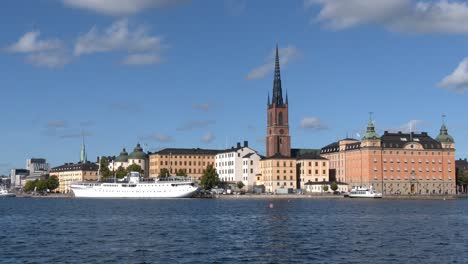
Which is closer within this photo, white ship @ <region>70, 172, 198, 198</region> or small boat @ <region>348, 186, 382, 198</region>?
white ship @ <region>70, 172, 198, 198</region>

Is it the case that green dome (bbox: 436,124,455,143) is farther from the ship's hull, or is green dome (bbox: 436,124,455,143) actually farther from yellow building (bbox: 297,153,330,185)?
the ship's hull

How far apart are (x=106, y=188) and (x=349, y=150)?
62684 mm

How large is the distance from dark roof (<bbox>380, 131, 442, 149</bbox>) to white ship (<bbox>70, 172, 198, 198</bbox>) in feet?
167

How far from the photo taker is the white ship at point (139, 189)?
6334 inches

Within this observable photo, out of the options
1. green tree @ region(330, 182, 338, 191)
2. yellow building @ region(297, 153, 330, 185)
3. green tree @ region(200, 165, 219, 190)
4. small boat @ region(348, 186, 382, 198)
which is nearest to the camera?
small boat @ region(348, 186, 382, 198)

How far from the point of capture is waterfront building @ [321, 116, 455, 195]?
568 feet

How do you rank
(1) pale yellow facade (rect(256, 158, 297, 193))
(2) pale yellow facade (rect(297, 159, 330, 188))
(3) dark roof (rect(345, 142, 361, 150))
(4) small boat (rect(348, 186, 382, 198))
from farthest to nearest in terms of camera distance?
(2) pale yellow facade (rect(297, 159, 330, 188)) → (1) pale yellow facade (rect(256, 158, 297, 193)) → (3) dark roof (rect(345, 142, 361, 150)) → (4) small boat (rect(348, 186, 382, 198))

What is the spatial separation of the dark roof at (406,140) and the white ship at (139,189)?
5099cm

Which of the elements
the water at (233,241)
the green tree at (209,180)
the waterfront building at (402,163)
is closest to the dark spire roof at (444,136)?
the waterfront building at (402,163)

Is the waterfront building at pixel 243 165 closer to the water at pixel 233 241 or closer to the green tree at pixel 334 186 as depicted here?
the green tree at pixel 334 186

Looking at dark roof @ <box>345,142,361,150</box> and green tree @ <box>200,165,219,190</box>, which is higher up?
dark roof @ <box>345,142,361,150</box>

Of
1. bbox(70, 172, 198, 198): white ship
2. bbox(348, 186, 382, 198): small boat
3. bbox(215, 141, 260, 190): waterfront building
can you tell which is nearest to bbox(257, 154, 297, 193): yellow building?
bbox(215, 141, 260, 190): waterfront building

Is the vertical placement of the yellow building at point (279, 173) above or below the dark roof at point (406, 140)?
below

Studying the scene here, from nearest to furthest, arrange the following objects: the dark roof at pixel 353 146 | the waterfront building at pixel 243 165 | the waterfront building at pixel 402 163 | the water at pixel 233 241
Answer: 1. the water at pixel 233 241
2. the waterfront building at pixel 402 163
3. the dark roof at pixel 353 146
4. the waterfront building at pixel 243 165
